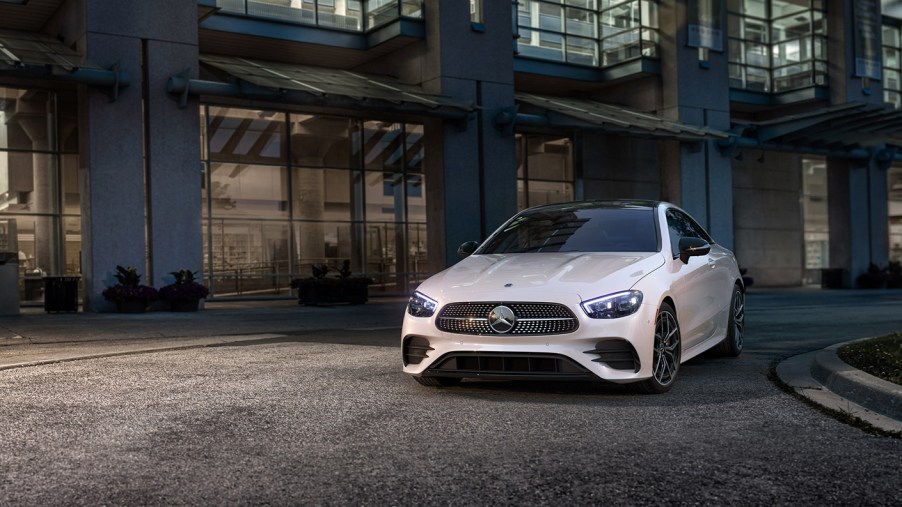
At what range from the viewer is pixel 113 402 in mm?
6570

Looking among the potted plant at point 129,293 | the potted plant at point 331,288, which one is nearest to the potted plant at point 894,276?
the potted plant at point 331,288

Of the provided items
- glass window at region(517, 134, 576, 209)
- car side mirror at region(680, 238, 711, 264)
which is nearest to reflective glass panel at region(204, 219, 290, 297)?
glass window at region(517, 134, 576, 209)

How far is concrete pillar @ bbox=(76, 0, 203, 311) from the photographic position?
20031 millimetres

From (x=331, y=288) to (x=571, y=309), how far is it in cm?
1661

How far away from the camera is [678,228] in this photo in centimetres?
840

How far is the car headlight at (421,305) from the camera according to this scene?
6.77 meters

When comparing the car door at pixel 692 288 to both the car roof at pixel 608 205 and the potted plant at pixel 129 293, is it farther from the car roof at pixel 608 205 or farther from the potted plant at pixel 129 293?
the potted plant at pixel 129 293

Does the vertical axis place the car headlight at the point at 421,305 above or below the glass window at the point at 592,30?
below

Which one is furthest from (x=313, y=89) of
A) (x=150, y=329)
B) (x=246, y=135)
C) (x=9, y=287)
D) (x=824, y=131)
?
(x=824, y=131)

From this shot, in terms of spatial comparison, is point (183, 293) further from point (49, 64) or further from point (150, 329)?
point (150, 329)

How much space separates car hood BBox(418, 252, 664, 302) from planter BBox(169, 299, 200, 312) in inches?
554

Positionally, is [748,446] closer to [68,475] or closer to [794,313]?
[68,475]

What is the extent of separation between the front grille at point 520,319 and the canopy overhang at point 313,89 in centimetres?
1485

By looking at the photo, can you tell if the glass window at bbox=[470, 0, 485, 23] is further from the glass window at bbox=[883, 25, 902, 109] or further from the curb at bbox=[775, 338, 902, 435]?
the glass window at bbox=[883, 25, 902, 109]
